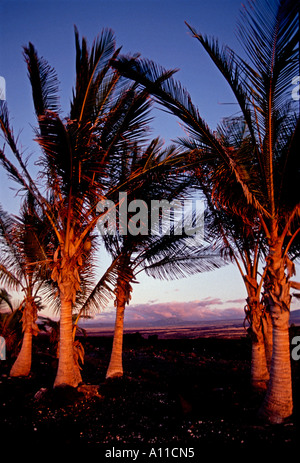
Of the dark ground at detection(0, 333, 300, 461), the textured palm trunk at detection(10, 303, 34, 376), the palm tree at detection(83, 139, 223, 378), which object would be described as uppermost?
the palm tree at detection(83, 139, 223, 378)

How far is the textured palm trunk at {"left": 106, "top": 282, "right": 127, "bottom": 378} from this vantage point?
8.23 m

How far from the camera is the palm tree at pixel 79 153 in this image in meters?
5.84

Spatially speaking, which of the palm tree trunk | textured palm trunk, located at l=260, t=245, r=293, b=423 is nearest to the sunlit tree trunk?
textured palm trunk, located at l=260, t=245, r=293, b=423

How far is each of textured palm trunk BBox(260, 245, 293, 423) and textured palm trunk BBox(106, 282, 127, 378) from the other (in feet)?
13.2

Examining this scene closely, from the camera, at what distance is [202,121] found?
4.98 metres

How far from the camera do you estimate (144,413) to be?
19.1 ft

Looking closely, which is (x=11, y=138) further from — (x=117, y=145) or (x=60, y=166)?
(x=117, y=145)

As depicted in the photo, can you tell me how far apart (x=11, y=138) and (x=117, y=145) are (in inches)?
78.7

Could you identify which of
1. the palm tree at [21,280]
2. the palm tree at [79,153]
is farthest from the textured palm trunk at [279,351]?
the palm tree at [21,280]

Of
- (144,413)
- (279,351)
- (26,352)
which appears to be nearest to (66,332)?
(144,413)

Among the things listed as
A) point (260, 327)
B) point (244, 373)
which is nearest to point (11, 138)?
point (260, 327)

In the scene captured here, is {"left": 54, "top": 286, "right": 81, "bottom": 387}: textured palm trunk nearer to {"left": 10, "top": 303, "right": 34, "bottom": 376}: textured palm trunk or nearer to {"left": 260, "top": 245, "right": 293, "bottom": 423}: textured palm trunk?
{"left": 10, "top": 303, "right": 34, "bottom": 376}: textured palm trunk

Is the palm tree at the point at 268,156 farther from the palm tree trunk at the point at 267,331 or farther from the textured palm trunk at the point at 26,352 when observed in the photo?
the textured palm trunk at the point at 26,352

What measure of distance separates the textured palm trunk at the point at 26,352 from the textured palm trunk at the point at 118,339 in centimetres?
213
